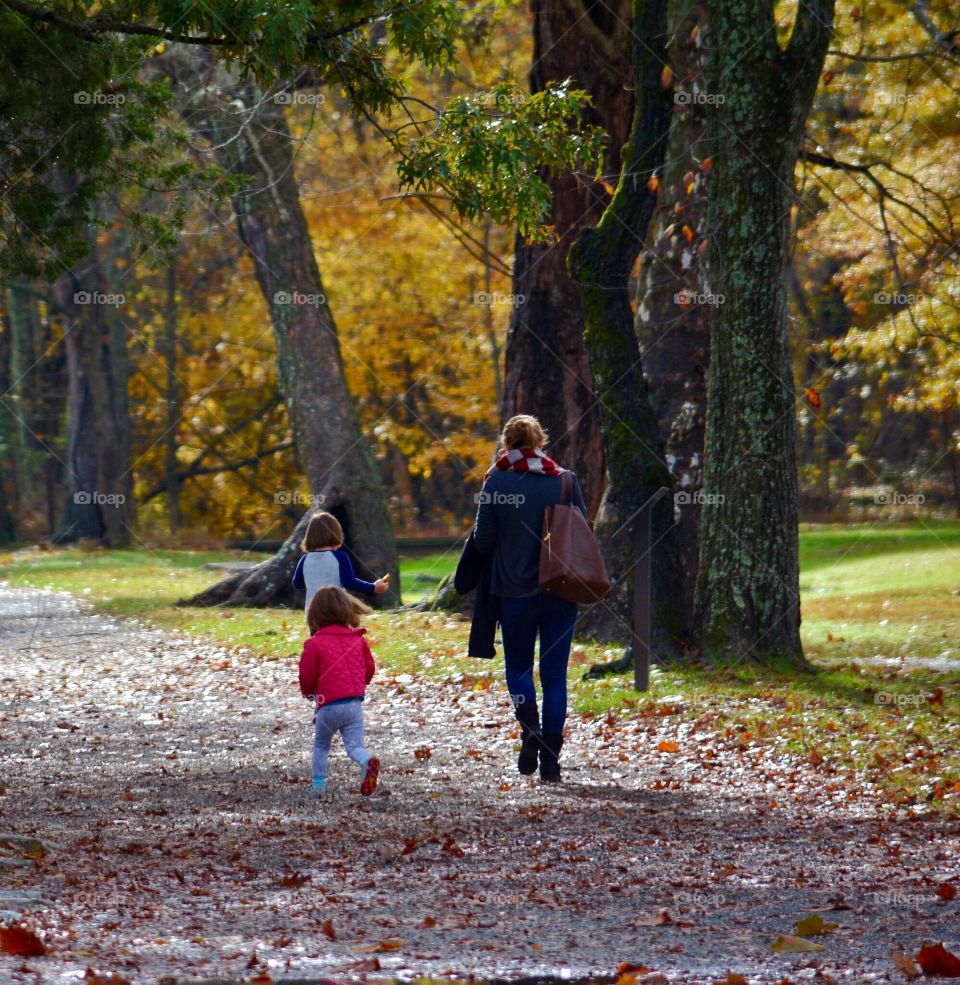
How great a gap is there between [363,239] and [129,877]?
31.6m

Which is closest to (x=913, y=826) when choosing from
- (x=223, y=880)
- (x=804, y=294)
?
(x=223, y=880)

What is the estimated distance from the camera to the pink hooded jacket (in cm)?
A: 846

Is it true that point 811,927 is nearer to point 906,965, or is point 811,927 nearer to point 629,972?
point 906,965

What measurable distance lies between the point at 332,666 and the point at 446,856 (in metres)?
1.92

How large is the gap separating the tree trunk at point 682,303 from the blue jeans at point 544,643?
4706 millimetres

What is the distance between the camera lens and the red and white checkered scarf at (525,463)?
8711mm

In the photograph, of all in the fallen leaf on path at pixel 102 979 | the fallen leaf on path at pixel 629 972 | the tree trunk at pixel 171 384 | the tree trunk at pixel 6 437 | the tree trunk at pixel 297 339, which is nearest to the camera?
the fallen leaf on path at pixel 102 979

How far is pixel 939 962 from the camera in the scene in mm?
4652

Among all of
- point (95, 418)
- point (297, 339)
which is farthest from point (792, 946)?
point (95, 418)

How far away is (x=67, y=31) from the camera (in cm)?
984

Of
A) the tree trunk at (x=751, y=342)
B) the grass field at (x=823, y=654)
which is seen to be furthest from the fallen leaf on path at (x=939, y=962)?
the tree trunk at (x=751, y=342)

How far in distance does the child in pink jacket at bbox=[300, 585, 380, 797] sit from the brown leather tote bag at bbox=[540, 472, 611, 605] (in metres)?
1.06

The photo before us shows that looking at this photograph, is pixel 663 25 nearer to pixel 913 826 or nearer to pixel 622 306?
pixel 622 306

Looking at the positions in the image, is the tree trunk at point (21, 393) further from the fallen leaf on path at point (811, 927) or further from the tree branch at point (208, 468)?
the fallen leaf on path at point (811, 927)
